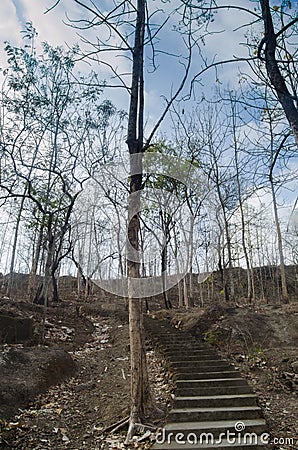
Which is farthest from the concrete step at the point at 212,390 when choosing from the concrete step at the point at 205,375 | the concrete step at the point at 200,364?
the concrete step at the point at 200,364

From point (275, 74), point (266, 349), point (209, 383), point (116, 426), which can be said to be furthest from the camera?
point (266, 349)

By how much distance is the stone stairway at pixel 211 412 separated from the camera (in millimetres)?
3550

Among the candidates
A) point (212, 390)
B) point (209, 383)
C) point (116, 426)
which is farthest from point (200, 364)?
point (116, 426)

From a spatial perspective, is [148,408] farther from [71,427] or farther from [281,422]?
[281,422]

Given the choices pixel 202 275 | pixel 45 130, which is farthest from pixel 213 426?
pixel 202 275

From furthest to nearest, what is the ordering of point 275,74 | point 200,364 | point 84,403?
point 200,364 < point 84,403 < point 275,74

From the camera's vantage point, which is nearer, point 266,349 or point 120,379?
point 120,379

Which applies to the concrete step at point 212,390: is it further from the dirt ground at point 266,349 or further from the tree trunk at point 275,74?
the tree trunk at point 275,74

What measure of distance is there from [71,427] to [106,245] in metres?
14.1

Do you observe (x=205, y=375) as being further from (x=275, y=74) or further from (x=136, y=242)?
(x=275, y=74)

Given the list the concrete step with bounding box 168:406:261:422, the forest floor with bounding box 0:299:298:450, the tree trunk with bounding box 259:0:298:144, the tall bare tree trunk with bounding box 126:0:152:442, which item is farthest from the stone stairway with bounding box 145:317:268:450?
the tree trunk with bounding box 259:0:298:144

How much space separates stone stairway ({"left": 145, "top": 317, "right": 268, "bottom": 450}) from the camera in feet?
11.6

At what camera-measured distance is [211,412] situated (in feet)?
13.1

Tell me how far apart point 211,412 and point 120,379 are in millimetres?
2216
